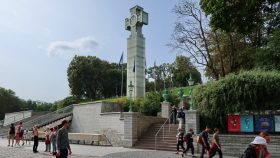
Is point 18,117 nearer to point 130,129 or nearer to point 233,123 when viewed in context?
point 130,129

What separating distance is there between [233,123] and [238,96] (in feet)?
5.46

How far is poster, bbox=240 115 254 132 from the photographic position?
20.4m

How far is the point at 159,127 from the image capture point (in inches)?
1051

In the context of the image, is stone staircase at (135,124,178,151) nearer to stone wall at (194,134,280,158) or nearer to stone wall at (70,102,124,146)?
stone wall at (70,102,124,146)

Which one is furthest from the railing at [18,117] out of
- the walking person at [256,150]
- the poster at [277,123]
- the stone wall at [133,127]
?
the walking person at [256,150]

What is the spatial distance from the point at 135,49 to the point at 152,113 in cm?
1319

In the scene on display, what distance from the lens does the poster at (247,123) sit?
20.4 meters

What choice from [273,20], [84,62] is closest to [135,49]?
[273,20]

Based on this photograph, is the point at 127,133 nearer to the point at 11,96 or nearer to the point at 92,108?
the point at 92,108

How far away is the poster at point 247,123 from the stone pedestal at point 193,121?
2.76m

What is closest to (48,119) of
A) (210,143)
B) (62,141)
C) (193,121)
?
(193,121)

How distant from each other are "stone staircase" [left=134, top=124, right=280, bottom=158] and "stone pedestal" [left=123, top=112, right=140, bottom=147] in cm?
45

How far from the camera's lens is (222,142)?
2027 centimetres

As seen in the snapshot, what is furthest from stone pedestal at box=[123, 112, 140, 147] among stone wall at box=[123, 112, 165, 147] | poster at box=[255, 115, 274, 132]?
poster at box=[255, 115, 274, 132]
